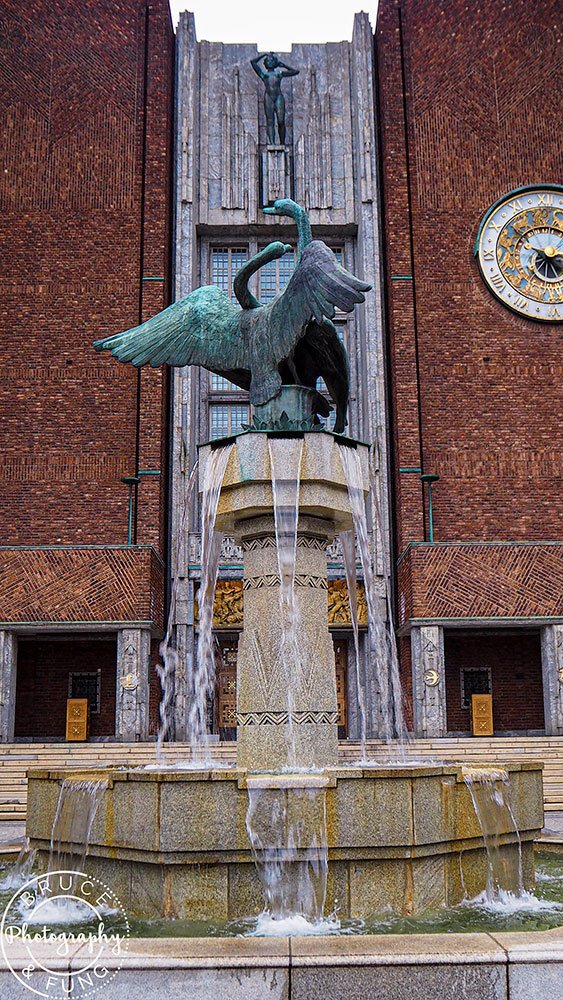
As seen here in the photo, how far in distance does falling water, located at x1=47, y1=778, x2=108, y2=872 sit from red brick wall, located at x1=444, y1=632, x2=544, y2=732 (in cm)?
1851

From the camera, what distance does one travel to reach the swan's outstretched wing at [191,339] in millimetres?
9883

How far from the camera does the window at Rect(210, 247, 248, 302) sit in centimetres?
2845

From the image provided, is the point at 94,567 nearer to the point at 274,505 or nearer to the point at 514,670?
the point at 514,670

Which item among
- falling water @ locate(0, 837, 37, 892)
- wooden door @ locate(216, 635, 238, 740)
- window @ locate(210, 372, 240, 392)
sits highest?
window @ locate(210, 372, 240, 392)

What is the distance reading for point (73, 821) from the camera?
7.52 meters

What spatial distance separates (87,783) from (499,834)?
3.07 metres

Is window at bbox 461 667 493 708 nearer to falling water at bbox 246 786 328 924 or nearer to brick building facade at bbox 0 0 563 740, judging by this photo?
brick building facade at bbox 0 0 563 740

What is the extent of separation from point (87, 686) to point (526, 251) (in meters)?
16.1

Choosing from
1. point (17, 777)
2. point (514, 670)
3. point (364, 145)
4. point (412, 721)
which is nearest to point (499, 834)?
point (17, 777)

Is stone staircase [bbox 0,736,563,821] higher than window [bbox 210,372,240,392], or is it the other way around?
window [bbox 210,372,240,392]

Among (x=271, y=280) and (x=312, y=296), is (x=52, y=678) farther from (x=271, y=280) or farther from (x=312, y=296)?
(x=312, y=296)

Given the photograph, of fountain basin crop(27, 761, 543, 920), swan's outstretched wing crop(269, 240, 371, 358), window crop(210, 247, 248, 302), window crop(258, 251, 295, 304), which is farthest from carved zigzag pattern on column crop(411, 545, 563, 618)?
fountain basin crop(27, 761, 543, 920)

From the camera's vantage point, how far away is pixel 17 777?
58.5ft

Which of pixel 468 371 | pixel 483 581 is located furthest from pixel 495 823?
pixel 468 371
